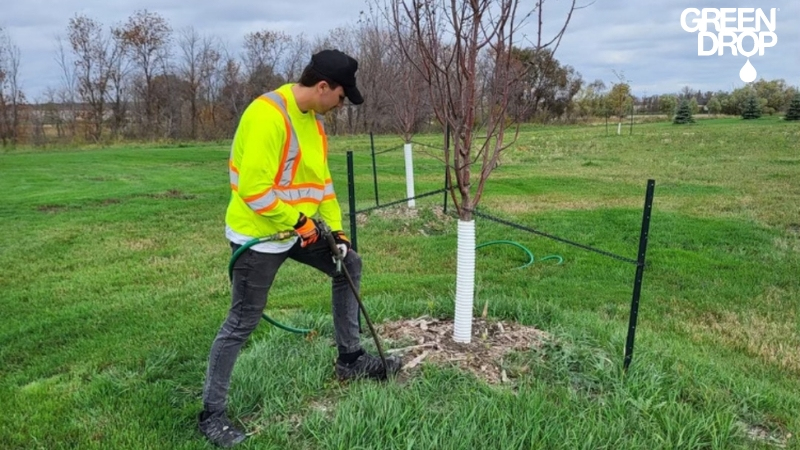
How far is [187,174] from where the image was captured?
17000 millimetres

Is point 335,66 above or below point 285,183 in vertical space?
above

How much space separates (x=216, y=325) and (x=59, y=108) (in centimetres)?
3311

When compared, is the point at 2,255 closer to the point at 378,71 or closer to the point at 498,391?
the point at 498,391

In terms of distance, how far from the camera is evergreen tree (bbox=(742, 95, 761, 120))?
4556 centimetres

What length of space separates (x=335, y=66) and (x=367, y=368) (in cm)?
165

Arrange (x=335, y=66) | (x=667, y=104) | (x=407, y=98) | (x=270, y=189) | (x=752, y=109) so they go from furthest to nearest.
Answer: (x=667, y=104) < (x=752, y=109) < (x=407, y=98) < (x=335, y=66) < (x=270, y=189)

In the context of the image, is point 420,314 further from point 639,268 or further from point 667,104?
point 667,104

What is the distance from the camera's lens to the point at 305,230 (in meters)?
2.77

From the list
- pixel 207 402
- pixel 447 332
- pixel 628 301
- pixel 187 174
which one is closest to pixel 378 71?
pixel 187 174

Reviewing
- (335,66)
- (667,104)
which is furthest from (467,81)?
(667,104)

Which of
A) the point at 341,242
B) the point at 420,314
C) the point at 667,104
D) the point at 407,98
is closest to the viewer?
the point at 341,242

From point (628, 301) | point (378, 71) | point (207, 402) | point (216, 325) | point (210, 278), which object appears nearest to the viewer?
point (207, 402)

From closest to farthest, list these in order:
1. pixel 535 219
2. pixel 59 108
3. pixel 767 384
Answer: pixel 767 384 → pixel 535 219 → pixel 59 108


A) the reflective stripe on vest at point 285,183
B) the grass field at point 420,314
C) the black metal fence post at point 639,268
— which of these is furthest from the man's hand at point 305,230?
the black metal fence post at point 639,268
